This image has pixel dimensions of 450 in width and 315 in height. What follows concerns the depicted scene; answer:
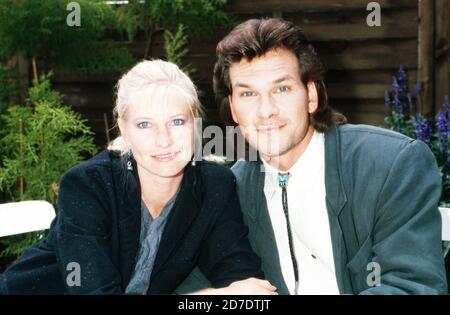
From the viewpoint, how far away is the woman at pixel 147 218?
1.99m

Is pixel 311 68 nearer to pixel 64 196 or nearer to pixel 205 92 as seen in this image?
pixel 64 196

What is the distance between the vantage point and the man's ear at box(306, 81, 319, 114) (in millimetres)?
2310

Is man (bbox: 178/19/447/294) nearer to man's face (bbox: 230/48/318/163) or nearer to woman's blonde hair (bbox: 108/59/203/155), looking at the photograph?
man's face (bbox: 230/48/318/163)

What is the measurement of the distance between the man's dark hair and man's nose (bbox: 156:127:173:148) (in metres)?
0.40

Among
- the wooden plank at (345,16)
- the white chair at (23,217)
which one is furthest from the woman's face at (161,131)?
the wooden plank at (345,16)

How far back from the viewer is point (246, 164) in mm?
2389

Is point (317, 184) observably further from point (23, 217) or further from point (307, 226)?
point (23, 217)

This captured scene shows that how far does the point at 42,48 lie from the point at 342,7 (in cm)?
242

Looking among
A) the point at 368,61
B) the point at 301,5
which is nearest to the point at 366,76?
the point at 368,61

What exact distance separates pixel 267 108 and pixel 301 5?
323 centimetres

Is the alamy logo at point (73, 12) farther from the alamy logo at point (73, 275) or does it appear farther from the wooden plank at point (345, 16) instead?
the alamy logo at point (73, 275)

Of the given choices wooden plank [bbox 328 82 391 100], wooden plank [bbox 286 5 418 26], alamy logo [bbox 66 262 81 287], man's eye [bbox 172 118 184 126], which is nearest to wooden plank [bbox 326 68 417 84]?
wooden plank [bbox 328 82 391 100]

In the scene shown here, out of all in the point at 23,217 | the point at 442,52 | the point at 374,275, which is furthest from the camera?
the point at 442,52

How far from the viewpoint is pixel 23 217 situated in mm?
2502
